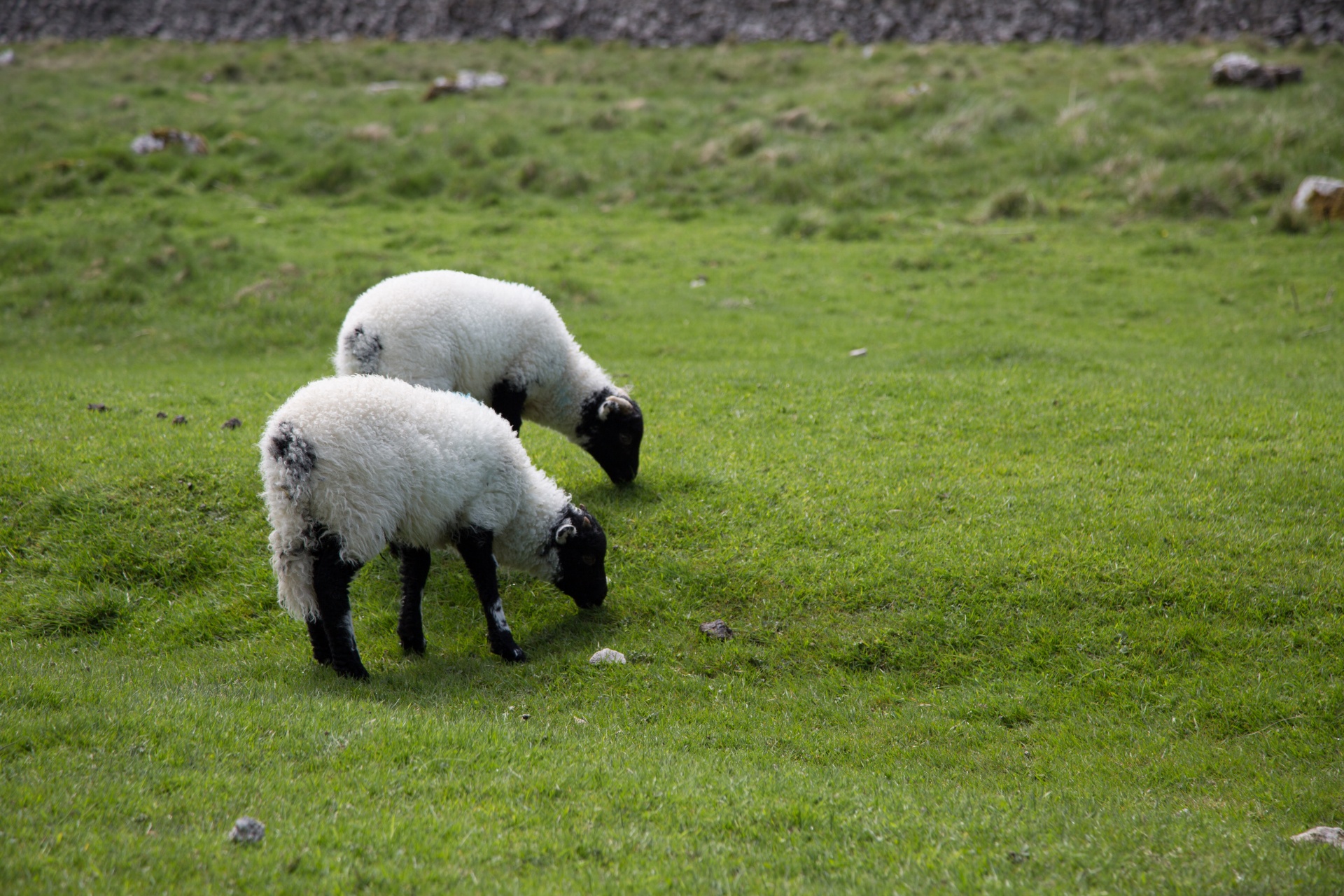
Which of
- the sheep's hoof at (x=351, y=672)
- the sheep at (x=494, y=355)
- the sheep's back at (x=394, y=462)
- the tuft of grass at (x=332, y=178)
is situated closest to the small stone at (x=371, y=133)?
the tuft of grass at (x=332, y=178)

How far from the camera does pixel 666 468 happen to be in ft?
34.7

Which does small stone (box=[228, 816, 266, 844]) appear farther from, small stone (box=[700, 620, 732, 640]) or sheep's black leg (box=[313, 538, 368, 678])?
small stone (box=[700, 620, 732, 640])

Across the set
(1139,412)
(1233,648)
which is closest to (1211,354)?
(1139,412)

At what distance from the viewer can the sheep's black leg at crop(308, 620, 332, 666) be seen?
734cm

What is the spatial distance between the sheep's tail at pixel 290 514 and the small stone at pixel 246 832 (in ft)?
8.44

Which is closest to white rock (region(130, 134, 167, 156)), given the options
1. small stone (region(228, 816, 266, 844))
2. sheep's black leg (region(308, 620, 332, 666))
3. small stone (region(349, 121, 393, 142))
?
small stone (region(349, 121, 393, 142))

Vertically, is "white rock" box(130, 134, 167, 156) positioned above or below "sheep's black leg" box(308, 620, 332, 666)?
above

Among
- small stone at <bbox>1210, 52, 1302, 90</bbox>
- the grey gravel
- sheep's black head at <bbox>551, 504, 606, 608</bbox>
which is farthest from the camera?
the grey gravel

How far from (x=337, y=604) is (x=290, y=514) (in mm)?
756

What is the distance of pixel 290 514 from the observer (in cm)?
684

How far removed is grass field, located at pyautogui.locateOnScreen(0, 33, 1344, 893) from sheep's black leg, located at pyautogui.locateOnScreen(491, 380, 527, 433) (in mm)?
1284

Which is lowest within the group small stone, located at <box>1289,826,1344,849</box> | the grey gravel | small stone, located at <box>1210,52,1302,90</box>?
small stone, located at <box>1289,826,1344,849</box>

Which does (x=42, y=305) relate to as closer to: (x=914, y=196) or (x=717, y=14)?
(x=914, y=196)

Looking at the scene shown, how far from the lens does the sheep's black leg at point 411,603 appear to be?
792 cm
